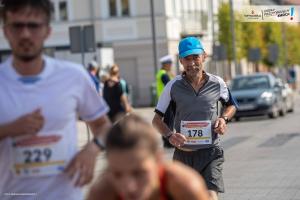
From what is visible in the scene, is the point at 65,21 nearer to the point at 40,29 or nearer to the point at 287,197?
the point at 287,197

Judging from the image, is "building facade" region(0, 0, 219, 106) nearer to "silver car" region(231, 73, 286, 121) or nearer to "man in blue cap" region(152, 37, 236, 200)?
"silver car" region(231, 73, 286, 121)

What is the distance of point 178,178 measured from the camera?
3773 mm

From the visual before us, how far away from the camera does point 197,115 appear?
8742 mm

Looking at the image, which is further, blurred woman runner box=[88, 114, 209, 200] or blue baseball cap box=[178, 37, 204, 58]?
blue baseball cap box=[178, 37, 204, 58]

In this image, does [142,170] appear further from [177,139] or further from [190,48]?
[190,48]

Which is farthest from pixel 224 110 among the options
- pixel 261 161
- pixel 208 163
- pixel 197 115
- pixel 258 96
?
pixel 258 96

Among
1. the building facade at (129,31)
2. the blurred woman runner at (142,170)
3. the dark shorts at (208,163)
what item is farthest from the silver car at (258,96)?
the blurred woman runner at (142,170)

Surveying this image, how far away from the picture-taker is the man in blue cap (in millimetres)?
8664

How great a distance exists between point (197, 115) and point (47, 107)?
4.28m

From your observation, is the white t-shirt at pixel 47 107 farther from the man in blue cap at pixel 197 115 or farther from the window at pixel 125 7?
the window at pixel 125 7

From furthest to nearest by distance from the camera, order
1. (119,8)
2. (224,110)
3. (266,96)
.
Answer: (119,8)
(266,96)
(224,110)

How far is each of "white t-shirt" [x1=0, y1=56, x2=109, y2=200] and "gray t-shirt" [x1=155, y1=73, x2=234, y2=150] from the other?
13.2 feet

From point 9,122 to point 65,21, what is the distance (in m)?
50.2

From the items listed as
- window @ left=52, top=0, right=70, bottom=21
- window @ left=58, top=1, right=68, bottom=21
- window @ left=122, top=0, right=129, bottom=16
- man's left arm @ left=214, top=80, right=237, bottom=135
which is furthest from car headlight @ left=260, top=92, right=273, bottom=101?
window @ left=58, top=1, right=68, bottom=21
